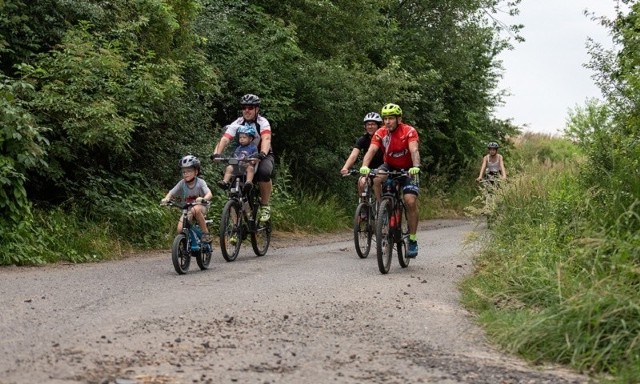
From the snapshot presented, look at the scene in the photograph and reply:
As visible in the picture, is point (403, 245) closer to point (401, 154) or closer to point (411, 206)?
point (411, 206)

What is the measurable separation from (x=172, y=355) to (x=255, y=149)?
715 cm

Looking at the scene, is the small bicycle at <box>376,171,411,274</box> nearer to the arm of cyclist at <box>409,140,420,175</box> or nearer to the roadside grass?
the arm of cyclist at <box>409,140,420,175</box>

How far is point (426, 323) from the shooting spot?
790 centimetres

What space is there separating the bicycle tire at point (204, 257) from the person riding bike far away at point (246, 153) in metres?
1.53

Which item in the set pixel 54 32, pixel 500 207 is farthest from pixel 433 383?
pixel 54 32

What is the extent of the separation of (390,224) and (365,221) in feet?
5.13

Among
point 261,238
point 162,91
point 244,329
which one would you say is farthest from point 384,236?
point 162,91

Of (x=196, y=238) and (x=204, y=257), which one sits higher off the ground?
(x=196, y=238)

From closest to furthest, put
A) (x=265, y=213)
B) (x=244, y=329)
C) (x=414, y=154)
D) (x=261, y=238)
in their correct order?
(x=244, y=329)
(x=414, y=154)
(x=265, y=213)
(x=261, y=238)

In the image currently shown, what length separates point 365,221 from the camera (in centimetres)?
1330

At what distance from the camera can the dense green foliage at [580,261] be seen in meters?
6.40

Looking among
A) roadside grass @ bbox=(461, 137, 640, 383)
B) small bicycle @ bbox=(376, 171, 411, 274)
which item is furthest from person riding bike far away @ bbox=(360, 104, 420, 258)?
roadside grass @ bbox=(461, 137, 640, 383)

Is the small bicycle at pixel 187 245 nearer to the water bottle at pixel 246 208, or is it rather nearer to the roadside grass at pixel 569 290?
the water bottle at pixel 246 208

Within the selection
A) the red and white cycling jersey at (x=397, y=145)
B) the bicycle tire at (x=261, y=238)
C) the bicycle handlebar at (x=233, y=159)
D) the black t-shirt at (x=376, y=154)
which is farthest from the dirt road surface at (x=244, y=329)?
the black t-shirt at (x=376, y=154)
